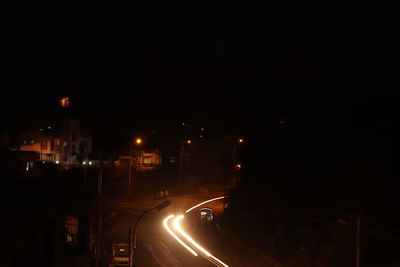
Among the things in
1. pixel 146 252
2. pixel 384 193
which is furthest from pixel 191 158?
pixel 384 193

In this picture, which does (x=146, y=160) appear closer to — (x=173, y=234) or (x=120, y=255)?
(x=173, y=234)

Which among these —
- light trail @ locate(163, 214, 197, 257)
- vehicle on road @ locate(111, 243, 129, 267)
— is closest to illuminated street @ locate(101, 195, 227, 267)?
light trail @ locate(163, 214, 197, 257)

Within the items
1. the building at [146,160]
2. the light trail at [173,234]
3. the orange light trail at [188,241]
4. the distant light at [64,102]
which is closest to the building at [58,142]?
the building at [146,160]

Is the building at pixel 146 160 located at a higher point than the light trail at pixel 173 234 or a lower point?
higher

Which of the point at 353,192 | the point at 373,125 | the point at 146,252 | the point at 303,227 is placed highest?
the point at 373,125

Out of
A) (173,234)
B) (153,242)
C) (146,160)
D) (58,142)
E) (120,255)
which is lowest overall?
(153,242)

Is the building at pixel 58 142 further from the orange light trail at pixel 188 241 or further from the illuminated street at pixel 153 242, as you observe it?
the orange light trail at pixel 188 241

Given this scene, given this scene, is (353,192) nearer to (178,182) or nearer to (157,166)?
(178,182)

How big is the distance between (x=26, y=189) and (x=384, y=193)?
56.0 ft

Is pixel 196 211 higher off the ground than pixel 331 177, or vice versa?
pixel 331 177

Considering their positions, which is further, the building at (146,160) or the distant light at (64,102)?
the distant light at (64,102)

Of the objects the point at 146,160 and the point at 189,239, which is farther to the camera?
the point at 146,160

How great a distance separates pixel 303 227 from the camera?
2475 cm

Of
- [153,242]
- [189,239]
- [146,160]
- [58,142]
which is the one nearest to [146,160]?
[146,160]
